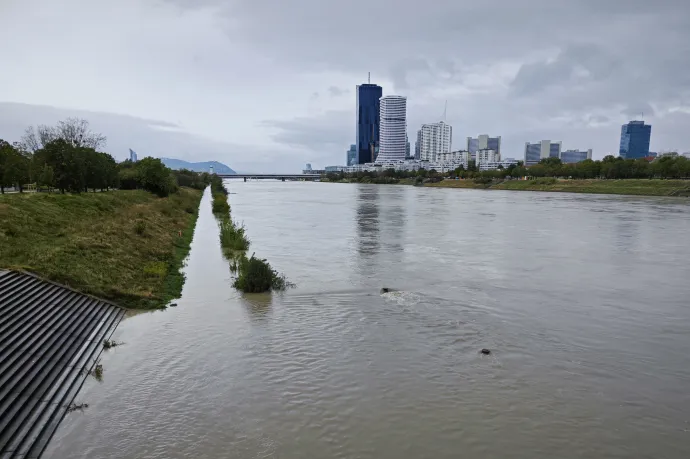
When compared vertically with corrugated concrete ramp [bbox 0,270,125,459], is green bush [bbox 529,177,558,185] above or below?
above

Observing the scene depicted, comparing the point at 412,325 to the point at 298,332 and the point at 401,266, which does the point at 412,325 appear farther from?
the point at 401,266

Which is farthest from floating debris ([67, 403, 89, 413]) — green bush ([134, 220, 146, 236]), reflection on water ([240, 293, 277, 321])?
green bush ([134, 220, 146, 236])

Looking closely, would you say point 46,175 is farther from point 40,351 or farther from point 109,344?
point 40,351

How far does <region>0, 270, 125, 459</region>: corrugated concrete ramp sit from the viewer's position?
950cm

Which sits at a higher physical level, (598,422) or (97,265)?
(97,265)

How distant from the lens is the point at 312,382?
12680mm

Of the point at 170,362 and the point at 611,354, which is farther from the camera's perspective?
the point at 611,354

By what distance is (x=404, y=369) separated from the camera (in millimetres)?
13492

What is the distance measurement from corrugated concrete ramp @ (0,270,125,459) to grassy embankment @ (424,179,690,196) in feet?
343

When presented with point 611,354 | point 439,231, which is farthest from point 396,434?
point 439,231

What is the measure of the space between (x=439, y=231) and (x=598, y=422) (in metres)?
31.5

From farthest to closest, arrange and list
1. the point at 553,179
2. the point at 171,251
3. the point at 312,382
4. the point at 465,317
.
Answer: the point at 553,179 < the point at 171,251 < the point at 465,317 < the point at 312,382

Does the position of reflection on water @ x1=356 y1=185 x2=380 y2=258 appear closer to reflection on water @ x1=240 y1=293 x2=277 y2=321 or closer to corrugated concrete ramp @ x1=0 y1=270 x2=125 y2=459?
reflection on water @ x1=240 y1=293 x2=277 y2=321

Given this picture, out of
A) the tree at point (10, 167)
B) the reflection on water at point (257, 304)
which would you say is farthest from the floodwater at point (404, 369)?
the tree at point (10, 167)
